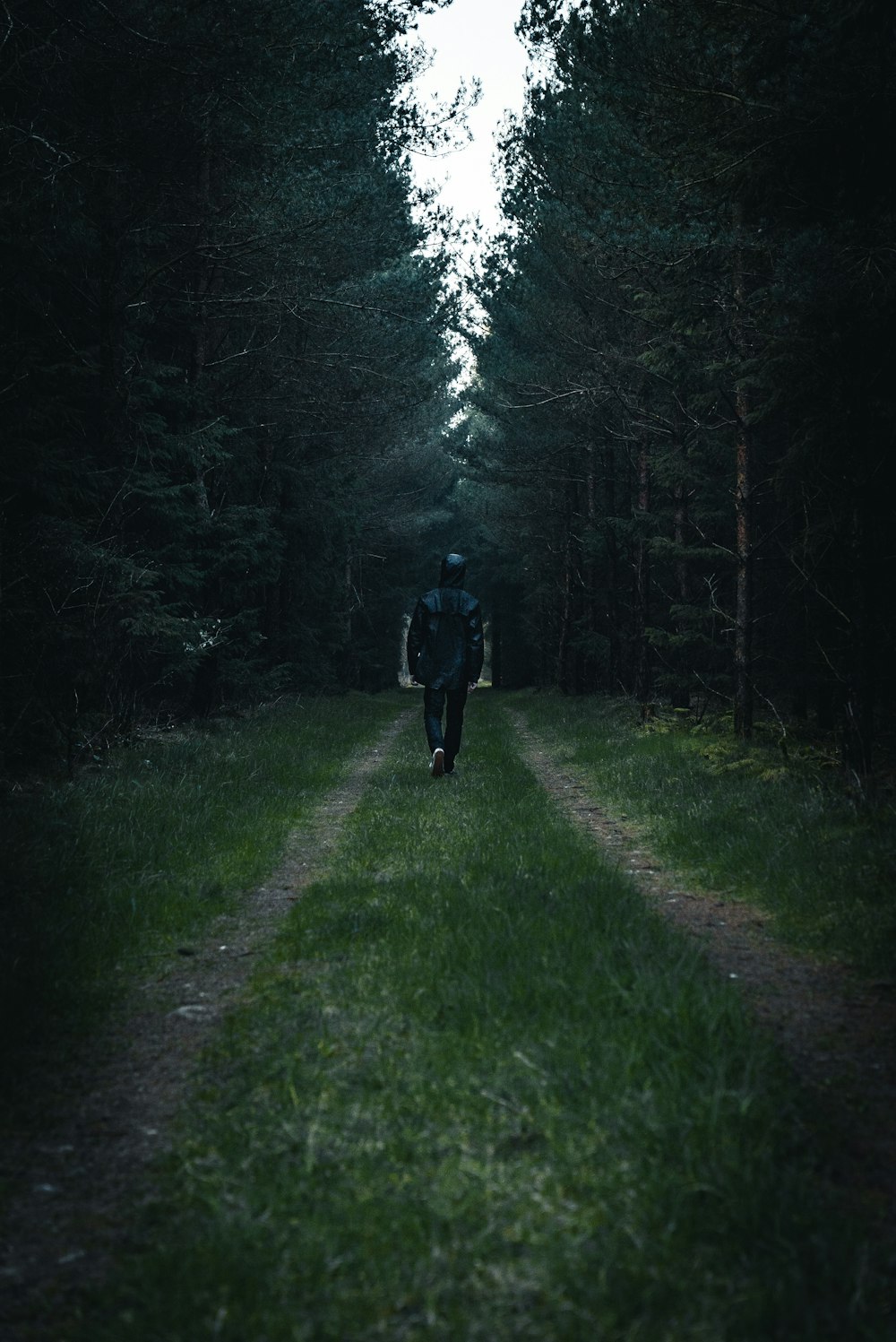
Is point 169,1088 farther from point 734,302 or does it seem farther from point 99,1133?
point 734,302

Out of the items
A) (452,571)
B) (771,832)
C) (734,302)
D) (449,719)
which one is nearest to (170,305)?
(452,571)

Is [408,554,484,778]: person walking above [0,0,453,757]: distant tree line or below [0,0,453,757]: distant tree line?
below

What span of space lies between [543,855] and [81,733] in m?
7.03

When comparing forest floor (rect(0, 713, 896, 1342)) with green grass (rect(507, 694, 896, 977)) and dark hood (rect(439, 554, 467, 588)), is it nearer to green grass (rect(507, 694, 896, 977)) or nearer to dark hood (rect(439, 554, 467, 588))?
green grass (rect(507, 694, 896, 977))

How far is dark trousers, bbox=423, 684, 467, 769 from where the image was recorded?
38.8 feet

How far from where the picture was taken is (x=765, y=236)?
10906 millimetres

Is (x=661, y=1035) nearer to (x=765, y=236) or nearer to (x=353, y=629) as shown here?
(x=765, y=236)

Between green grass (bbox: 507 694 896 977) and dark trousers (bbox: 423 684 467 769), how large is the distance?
1855 millimetres

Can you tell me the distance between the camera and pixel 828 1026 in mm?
4086

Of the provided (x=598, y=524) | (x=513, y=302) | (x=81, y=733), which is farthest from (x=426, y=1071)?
(x=513, y=302)

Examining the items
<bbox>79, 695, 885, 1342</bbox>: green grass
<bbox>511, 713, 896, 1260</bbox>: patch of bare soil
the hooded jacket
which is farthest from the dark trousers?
<bbox>79, 695, 885, 1342</bbox>: green grass

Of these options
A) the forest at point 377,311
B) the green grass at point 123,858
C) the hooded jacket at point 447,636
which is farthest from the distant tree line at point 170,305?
the hooded jacket at point 447,636

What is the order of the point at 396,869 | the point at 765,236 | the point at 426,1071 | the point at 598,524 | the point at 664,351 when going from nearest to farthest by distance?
the point at 426,1071
the point at 396,869
the point at 765,236
the point at 664,351
the point at 598,524

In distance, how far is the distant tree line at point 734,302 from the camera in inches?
311
